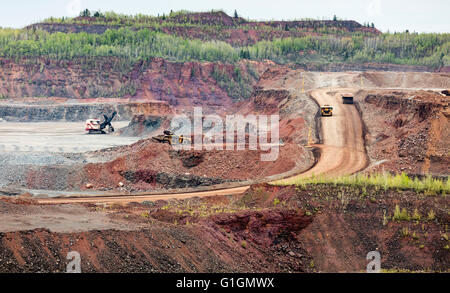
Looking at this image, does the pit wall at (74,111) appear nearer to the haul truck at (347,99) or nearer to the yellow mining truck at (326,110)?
the haul truck at (347,99)

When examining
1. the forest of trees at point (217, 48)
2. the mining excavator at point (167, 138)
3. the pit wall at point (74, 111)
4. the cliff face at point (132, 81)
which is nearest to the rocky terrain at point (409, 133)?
the mining excavator at point (167, 138)

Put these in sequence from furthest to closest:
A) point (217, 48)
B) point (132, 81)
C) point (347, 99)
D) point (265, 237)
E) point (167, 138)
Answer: point (217, 48), point (132, 81), point (347, 99), point (167, 138), point (265, 237)

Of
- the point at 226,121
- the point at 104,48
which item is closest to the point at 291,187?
the point at 226,121

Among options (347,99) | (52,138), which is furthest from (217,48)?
(347,99)

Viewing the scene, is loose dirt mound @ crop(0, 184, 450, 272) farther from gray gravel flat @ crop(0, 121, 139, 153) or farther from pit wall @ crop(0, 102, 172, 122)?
pit wall @ crop(0, 102, 172, 122)

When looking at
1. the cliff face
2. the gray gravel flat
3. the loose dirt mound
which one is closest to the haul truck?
the gray gravel flat

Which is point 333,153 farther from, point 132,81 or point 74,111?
point 132,81
